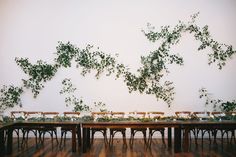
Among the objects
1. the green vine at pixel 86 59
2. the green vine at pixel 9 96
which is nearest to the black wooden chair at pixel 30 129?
the green vine at pixel 9 96

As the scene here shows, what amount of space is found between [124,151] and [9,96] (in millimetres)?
4002

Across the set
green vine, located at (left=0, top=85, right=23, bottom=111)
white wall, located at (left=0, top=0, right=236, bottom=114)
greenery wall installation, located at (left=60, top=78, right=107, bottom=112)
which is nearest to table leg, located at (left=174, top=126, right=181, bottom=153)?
white wall, located at (left=0, top=0, right=236, bottom=114)

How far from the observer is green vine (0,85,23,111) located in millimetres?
8328

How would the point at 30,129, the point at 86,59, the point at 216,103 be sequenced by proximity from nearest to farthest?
the point at 30,129 → the point at 216,103 → the point at 86,59

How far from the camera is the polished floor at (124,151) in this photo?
599cm

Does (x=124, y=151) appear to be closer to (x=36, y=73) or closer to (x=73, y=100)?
(x=73, y=100)

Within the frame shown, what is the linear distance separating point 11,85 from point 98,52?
2.71 meters

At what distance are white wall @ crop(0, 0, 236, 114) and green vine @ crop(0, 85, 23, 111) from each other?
0.51 ft

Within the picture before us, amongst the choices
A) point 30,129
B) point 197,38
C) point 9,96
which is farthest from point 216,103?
point 9,96

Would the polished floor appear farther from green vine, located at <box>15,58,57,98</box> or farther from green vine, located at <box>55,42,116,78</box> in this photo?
green vine, located at <box>55,42,116,78</box>

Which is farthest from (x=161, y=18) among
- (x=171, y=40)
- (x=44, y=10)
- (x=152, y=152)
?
(x=152, y=152)

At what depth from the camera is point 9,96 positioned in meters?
8.35

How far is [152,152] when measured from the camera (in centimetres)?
622

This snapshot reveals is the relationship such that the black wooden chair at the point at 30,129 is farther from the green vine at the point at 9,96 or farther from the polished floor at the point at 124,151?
the green vine at the point at 9,96
